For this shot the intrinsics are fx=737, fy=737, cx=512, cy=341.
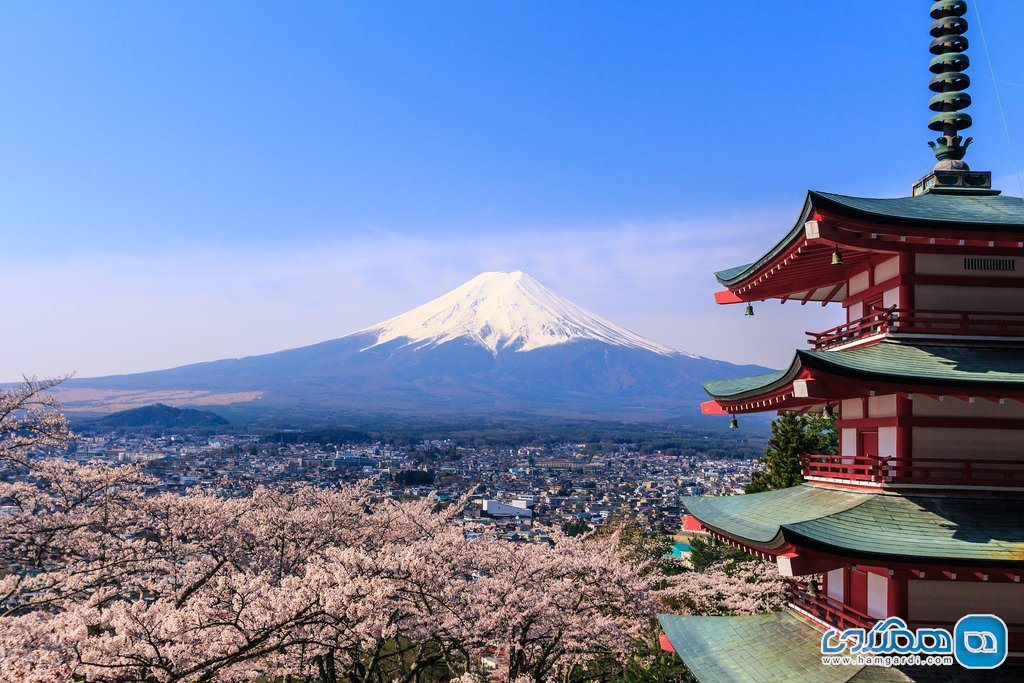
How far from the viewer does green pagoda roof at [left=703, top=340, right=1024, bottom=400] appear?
729 centimetres

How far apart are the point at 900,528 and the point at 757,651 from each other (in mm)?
2659

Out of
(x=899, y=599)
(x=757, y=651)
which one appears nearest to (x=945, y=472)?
(x=899, y=599)

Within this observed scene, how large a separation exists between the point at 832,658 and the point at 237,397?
571 feet

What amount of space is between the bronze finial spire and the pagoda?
0.06 ft

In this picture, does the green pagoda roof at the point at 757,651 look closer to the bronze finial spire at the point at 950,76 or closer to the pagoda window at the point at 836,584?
the pagoda window at the point at 836,584

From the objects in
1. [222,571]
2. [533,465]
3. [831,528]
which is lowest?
[533,465]

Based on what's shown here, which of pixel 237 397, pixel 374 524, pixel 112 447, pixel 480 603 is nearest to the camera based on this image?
pixel 480 603

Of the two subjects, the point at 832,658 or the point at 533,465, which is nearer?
the point at 832,658

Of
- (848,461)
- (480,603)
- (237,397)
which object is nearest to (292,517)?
(480,603)

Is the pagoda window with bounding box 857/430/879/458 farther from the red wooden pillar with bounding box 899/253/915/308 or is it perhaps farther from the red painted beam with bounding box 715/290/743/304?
the red painted beam with bounding box 715/290/743/304

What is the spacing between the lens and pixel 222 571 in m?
16.6

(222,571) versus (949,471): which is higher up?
(949,471)

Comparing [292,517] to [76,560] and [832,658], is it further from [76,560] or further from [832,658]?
[832,658]

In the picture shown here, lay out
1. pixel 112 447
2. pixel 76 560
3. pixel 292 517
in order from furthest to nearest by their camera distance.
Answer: pixel 112 447 → pixel 292 517 → pixel 76 560
